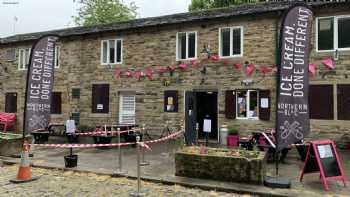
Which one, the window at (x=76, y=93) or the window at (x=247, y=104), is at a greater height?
the window at (x=76, y=93)

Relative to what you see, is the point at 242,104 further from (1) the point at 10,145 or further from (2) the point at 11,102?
(2) the point at 11,102

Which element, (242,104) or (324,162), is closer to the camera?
(324,162)

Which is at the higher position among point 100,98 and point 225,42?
point 225,42

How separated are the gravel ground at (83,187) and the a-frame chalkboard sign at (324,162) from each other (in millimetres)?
1946

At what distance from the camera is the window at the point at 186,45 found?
1566cm

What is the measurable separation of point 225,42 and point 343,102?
211 inches

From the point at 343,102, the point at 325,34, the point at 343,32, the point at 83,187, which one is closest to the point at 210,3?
the point at 325,34

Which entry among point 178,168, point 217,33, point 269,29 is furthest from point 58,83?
point 178,168

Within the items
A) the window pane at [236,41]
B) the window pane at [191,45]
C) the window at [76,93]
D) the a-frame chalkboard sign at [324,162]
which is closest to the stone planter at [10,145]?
the window at [76,93]

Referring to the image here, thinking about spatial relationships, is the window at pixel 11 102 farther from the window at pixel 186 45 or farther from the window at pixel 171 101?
the window at pixel 186 45

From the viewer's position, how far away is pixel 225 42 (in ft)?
49.1

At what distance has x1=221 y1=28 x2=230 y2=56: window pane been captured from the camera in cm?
1487

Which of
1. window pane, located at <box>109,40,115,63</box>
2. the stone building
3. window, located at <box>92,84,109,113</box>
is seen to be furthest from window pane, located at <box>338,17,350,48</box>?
window, located at <box>92,84,109,113</box>

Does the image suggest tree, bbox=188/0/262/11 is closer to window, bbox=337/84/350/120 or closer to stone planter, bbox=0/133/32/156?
window, bbox=337/84/350/120
